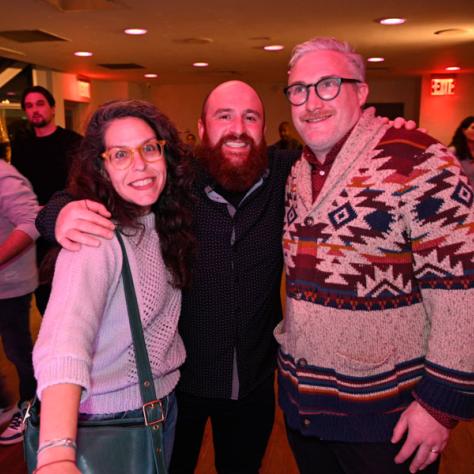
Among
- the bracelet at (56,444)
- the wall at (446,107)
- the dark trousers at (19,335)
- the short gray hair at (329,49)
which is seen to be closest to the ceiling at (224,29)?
the wall at (446,107)

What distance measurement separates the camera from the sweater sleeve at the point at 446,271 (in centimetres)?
126

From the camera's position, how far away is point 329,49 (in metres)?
1.54

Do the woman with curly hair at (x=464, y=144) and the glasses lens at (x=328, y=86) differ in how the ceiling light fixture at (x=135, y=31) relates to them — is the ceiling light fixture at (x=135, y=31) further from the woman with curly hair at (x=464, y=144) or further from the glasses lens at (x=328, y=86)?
the glasses lens at (x=328, y=86)

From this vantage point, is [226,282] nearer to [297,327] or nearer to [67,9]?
[297,327]

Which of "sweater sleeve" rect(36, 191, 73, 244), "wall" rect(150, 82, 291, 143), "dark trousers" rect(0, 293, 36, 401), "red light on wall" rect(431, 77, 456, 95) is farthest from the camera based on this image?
"wall" rect(150, 82, 291, 143)

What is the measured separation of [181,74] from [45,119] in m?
7.69

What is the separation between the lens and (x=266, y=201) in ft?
5.94

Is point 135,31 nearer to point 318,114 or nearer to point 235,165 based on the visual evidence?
point 235,165

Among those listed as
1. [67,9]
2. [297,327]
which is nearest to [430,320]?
[297,327]

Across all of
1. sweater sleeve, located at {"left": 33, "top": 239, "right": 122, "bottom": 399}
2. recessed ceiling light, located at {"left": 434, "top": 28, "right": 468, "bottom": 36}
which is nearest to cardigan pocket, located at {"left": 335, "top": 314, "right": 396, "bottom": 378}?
sweater sleeve, located at {"left": 33, "top": 239, "right": 122, "bottom": 399}

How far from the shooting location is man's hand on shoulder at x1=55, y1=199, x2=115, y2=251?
1174mm

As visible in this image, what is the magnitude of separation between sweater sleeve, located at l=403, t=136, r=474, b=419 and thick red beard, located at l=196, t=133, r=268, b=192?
0.65 m

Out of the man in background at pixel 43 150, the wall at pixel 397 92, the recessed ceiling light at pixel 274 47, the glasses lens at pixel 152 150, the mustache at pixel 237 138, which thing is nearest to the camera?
the glasses lens at pixel 152 150

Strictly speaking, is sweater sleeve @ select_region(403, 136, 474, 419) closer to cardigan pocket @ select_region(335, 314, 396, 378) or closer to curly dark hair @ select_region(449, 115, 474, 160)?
cardigan pocket @ select_region(335, 314, 396, 378)
